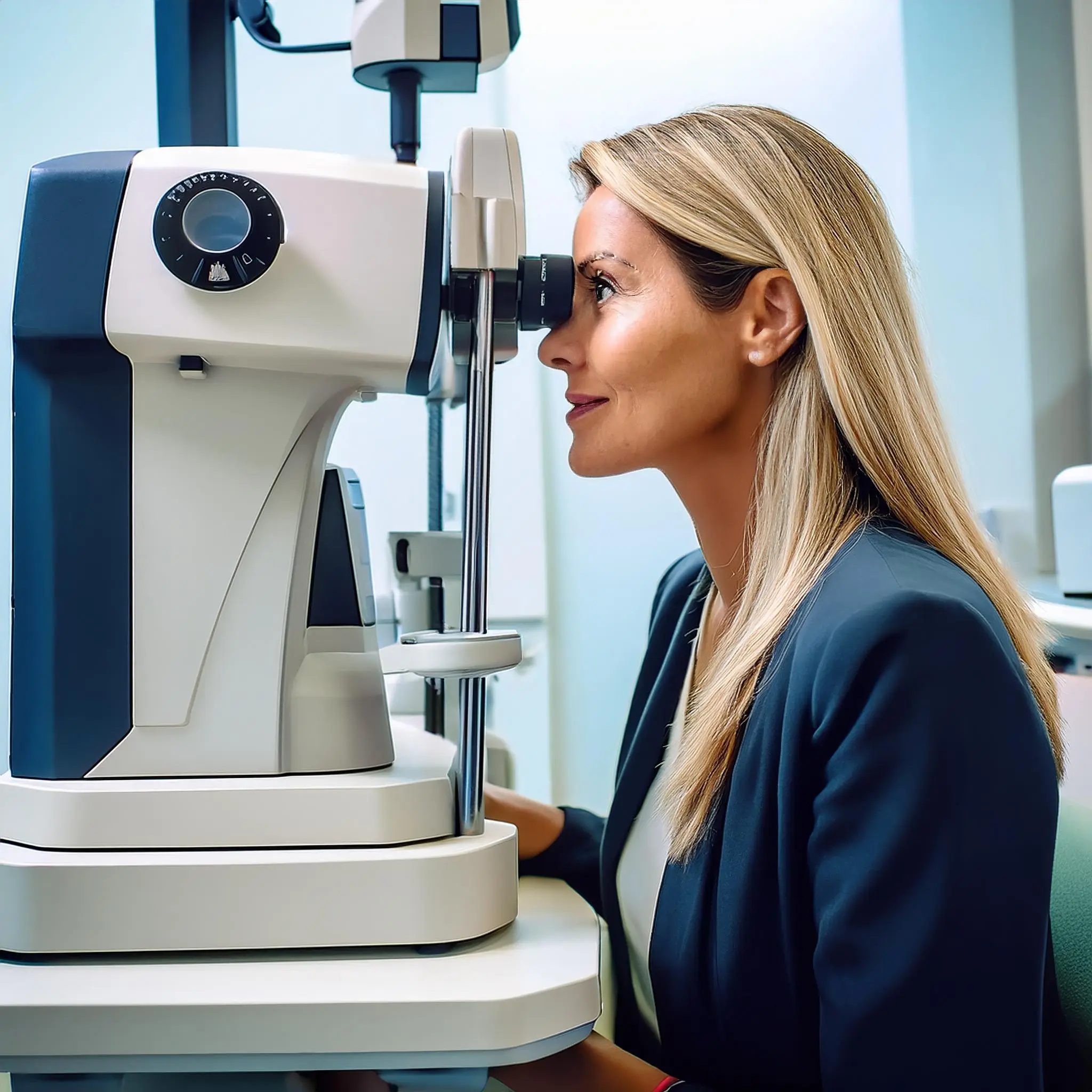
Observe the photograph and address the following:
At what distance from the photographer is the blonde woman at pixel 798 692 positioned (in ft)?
2.01

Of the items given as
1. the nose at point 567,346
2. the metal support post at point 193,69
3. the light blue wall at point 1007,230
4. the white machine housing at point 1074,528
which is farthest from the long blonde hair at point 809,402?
the light blue wall at point 1007,230

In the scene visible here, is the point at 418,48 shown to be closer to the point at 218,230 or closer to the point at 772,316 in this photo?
the point at 218,230

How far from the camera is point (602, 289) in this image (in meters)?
0.89

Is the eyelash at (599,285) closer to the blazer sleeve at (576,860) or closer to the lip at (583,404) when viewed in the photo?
the lip at (583,404)

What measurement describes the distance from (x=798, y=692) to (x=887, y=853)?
12cm

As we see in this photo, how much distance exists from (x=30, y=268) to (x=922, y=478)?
0.68 m

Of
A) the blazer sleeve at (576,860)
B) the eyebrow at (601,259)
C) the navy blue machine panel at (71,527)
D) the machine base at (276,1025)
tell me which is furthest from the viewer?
the blazer sleeve at (576,860)

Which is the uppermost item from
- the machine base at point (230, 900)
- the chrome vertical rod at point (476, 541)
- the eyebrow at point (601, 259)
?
the eyebrow at point (601, 259)

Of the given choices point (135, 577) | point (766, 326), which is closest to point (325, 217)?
point (135, 577)

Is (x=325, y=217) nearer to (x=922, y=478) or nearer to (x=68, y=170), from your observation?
(x=68, y=170)

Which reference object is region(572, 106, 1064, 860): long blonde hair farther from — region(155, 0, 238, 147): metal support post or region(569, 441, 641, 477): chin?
region(155, 0, 238, 147): metal support post

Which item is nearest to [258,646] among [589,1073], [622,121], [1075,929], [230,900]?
[230,900]

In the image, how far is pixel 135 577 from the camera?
658mm

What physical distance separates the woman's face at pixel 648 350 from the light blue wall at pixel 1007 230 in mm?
1195
